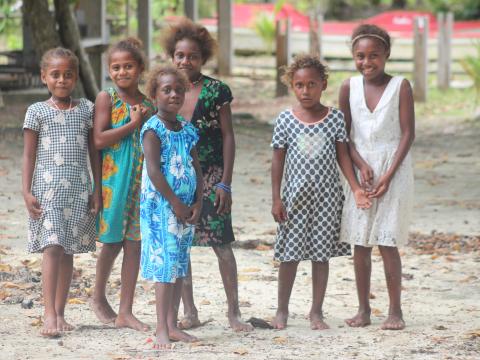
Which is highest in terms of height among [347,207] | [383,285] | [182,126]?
[182,126]

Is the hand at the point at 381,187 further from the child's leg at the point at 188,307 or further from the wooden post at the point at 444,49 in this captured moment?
the wooden post at the point at 444,49

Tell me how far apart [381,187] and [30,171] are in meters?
1.81

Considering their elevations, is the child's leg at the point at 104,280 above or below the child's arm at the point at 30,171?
below

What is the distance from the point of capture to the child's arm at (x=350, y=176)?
566 centimetres

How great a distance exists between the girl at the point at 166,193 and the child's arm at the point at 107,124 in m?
0.24

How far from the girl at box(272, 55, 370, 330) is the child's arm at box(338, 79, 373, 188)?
1.6 inches

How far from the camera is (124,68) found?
5586mm

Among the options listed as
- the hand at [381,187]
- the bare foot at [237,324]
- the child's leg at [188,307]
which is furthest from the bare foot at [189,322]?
the hand at [381,187]

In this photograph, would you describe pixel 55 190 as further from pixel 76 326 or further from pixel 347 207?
pixel 347 207

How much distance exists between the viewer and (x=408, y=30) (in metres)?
25.2

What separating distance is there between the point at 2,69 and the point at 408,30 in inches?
477

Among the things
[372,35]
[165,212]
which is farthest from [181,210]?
[372,35]

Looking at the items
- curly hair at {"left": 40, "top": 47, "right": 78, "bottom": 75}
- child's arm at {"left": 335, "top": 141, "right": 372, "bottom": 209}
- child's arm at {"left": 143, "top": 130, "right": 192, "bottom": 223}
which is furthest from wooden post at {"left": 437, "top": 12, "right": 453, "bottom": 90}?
child's arm at {"left": 143, "top": 130, "right": 192, "bottom": 223}

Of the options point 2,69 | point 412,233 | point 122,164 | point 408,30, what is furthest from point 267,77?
point 122,164
